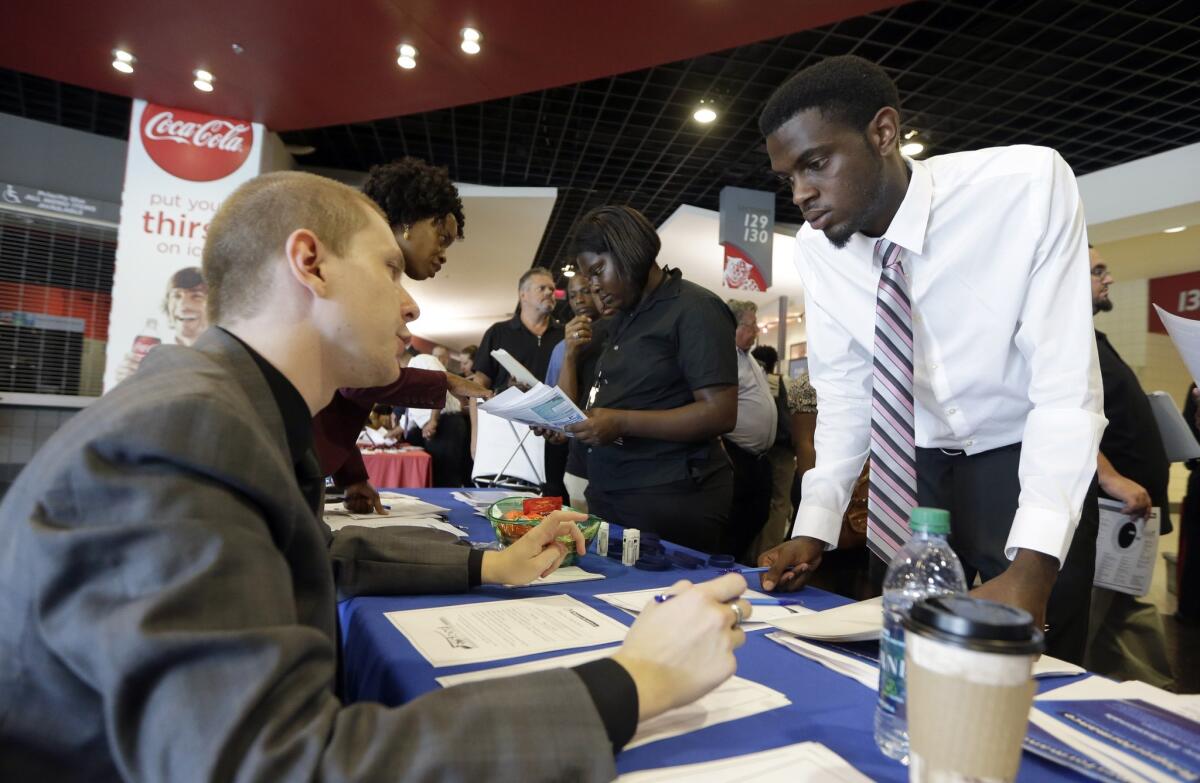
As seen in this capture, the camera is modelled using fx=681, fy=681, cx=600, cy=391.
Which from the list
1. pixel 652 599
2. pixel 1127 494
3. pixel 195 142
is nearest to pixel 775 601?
pixel 652 599

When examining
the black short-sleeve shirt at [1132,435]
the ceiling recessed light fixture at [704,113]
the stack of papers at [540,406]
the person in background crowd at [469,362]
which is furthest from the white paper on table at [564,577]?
the ceiling recessed light fixture at [704,113]

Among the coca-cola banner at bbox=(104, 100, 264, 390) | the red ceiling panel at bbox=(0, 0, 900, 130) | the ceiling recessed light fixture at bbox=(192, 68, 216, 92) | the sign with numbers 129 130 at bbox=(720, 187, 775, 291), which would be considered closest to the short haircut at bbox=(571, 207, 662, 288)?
the red ceiling panel at bbox=(0, 0, 900, 130)

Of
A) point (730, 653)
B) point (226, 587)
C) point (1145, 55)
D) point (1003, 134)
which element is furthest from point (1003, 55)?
point (226, 587)

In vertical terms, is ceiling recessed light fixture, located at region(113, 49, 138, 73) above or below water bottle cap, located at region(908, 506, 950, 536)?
above

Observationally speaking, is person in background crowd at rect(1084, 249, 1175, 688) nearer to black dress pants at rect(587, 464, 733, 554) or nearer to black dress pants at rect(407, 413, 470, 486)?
black dress pants at rect(587, 464, 733, 554)

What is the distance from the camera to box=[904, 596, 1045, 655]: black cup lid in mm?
486

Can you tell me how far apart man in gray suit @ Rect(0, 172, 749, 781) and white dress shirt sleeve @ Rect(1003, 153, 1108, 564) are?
62cm

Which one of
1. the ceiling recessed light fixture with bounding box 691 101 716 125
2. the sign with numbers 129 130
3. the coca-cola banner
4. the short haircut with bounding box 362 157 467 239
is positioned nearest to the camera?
the short haircut with bounding box 362 157 467 239

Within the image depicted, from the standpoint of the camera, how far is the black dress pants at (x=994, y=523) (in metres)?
1.29

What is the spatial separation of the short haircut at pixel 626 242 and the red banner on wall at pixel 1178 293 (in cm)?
857

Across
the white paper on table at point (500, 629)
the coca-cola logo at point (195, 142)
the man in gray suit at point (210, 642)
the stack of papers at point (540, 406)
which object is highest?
the coca-cola logo at point (195, 142)

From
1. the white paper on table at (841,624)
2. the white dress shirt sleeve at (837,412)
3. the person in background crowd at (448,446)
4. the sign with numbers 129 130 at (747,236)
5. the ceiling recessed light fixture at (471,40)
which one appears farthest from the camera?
the sign with numbers 129 130 at (747,236)

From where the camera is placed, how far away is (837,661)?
0.93m

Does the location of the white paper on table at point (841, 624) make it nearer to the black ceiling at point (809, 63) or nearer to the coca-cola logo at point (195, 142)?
the black ceiling at point (809, 63)
